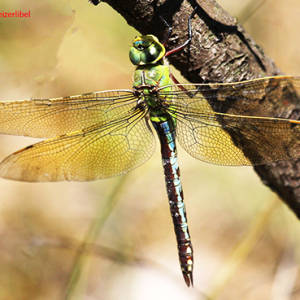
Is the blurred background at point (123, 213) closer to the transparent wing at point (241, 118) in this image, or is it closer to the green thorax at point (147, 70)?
the green thorax at point (147, 70)

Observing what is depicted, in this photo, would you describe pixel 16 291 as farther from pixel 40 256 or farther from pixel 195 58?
pixel 195 58

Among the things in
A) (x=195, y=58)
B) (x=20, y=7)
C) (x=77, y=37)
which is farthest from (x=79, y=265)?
(x=20, y=7)

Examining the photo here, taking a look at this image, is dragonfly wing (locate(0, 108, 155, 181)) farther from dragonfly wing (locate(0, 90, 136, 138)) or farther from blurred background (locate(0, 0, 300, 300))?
blurred background (locate(0, 0, 300, 300))

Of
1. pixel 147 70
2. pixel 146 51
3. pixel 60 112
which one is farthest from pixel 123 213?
pixel 146 51
